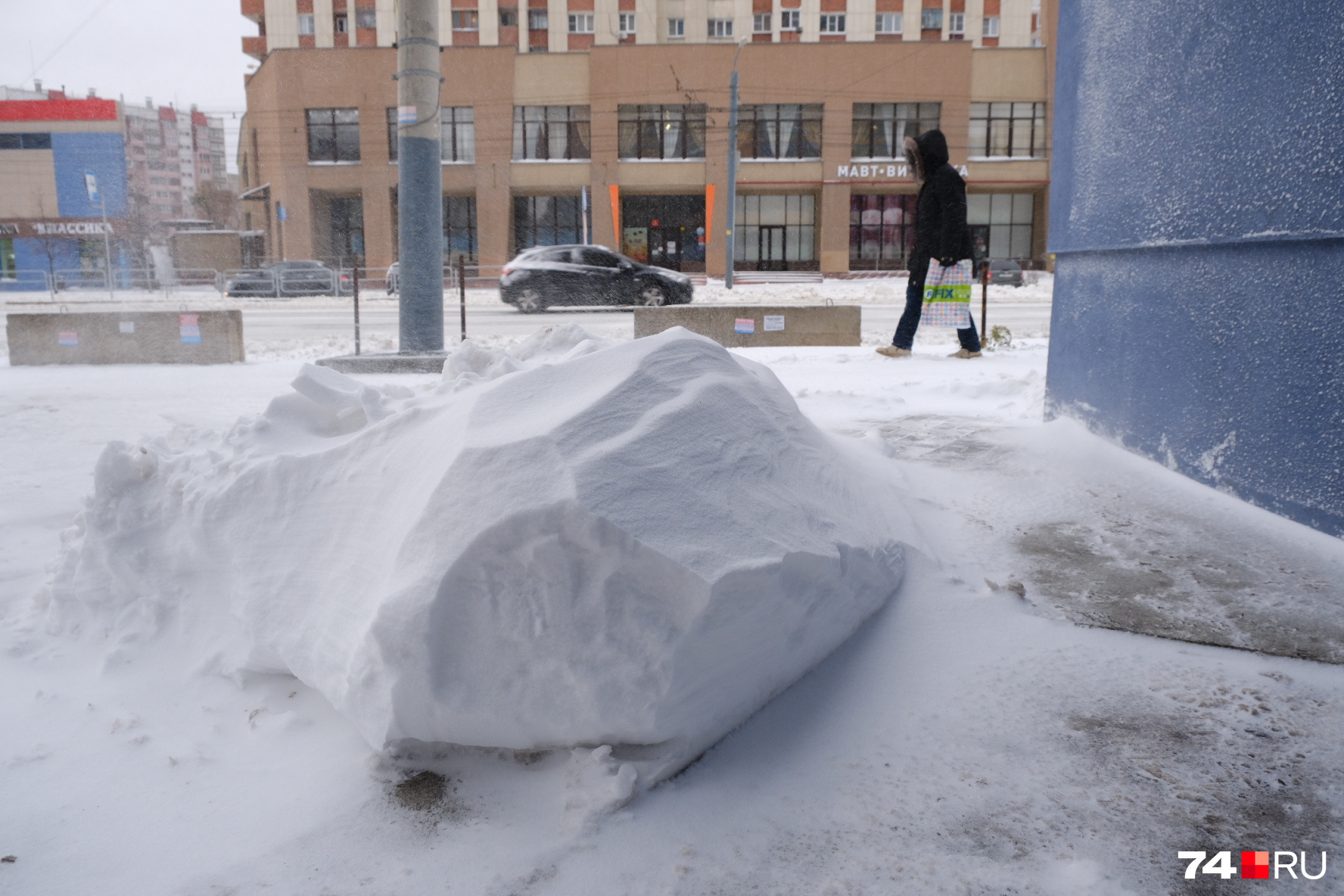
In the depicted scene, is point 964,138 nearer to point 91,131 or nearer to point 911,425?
point 911,425

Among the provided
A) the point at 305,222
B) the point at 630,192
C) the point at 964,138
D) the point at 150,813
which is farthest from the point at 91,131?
the point at 150,813

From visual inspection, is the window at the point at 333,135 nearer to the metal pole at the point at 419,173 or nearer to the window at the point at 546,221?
the window at the point at 546,221

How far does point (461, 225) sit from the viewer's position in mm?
36938

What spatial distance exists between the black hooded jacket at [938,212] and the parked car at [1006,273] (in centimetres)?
2271

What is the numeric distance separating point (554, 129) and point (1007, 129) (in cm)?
1772

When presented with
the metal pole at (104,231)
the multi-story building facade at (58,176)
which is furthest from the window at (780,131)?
the multi-story building facade at (58,176)

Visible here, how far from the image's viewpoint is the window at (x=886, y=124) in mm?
35375

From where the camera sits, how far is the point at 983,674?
7.08ft

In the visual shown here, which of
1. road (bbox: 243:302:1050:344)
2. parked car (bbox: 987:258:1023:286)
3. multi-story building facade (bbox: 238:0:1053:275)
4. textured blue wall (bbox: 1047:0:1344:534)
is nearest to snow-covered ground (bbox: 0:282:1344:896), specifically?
textured blue wall (bbox: 1047:0:1344:534)

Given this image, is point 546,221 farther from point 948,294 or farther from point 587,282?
point 948,294

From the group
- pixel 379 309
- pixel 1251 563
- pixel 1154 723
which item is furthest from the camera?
pixel 379 309

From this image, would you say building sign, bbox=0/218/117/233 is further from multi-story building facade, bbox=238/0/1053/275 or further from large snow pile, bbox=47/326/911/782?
large snow pile, bbox=47/326/911/782

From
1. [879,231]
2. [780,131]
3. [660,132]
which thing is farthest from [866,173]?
[660,132]

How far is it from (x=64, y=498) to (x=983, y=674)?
3.79 m
